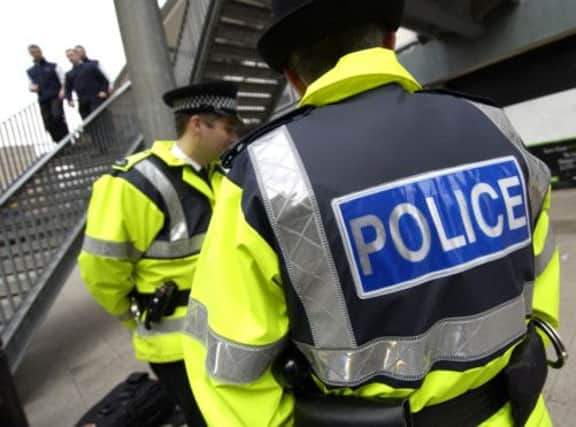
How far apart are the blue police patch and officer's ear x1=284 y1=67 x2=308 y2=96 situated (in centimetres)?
38

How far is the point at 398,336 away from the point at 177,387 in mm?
1428

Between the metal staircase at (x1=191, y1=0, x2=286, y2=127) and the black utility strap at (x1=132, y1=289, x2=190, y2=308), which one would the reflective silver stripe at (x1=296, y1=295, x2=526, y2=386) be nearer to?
the black utility strap at (x1=132, y1=289, x2=190, y2=308)

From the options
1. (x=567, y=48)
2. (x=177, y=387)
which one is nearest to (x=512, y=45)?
(x=567, y=48)

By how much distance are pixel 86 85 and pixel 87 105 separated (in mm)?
353

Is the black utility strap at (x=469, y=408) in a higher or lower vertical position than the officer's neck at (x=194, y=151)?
lower

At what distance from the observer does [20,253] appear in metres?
4.13

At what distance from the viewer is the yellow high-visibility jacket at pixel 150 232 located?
1.81m

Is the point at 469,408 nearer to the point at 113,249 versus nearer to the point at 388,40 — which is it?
the point at 388,40

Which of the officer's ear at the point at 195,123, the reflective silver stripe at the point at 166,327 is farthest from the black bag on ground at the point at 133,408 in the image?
the officer's ear at the point at 195,123

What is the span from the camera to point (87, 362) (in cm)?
431

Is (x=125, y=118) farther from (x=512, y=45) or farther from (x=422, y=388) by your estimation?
(x=422, y=388)

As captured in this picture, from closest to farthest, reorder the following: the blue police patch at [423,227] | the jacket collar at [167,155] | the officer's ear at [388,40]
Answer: the blue police patch at [423,227] → the officer's ear at [388,40] → the jacket collar at [167,155]

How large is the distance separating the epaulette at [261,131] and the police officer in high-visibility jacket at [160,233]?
101 cm

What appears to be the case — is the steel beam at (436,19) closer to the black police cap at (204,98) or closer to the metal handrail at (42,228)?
the black police cap at (204,98)
